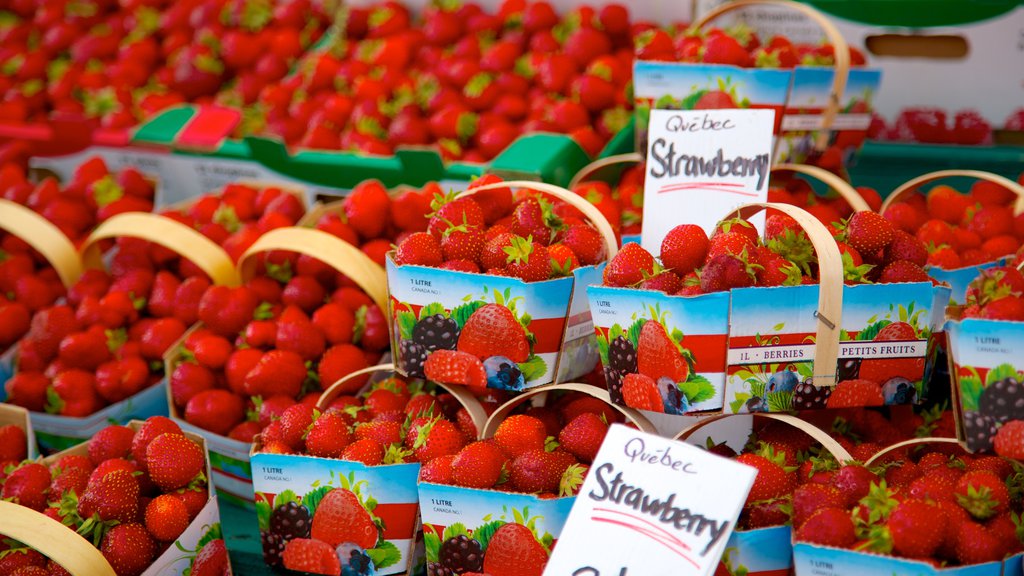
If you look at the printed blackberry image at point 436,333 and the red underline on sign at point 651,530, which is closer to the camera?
the red underline on sign at point 651,530

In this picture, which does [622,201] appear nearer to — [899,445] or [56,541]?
[899,445]

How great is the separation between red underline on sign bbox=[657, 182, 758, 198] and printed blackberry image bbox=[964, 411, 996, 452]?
0.62m

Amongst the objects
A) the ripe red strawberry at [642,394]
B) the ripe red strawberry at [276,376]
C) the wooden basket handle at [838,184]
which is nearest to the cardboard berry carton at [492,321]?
the ripe red strawberry at [642,394]

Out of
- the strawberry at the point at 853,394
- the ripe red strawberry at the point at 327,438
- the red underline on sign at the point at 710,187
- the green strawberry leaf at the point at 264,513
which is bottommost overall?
the green strawberry leaf at the point at 264,513

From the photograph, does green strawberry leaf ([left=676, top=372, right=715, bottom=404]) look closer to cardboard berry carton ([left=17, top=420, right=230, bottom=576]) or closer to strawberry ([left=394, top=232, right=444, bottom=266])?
strawberry ([left=394, top=232, right=444, bottom=266])

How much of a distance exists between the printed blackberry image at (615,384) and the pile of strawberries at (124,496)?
761 millimetres

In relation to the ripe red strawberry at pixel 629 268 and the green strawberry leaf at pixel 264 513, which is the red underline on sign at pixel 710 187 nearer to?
the ripe red strawberry at pixel 629 268

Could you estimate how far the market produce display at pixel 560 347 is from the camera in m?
1.46

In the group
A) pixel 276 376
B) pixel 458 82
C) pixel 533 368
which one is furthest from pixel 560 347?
pixel 458 82

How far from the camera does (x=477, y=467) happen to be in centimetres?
162

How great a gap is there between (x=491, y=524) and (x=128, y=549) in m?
0.64

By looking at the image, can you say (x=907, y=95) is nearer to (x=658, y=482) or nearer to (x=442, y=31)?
(x=442, y=31)

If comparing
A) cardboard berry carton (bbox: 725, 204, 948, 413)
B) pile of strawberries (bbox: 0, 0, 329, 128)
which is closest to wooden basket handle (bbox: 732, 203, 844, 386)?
cardboard berry carton (bbox: 725, 204, 948, 413)

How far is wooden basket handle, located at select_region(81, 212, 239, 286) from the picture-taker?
2480 millimetres
